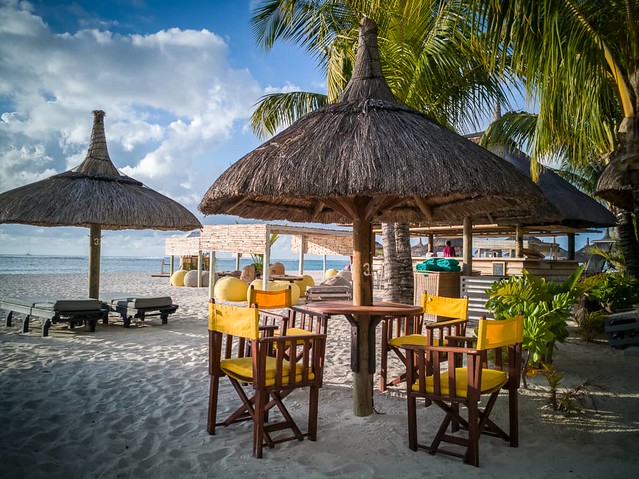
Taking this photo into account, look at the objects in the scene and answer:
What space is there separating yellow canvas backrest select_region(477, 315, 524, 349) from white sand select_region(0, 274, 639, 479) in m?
0.78

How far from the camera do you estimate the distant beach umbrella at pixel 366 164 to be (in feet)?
10.7

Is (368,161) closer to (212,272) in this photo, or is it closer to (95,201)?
(95,201)

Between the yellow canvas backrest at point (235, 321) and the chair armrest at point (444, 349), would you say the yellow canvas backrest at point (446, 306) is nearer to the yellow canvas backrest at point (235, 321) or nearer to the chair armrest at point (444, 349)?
the chair armrest at point (444, 349)

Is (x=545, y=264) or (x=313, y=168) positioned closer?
(x=313, y=168)

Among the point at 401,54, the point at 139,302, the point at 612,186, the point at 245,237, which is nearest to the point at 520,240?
the point at 612,186

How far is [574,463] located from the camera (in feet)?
9.71

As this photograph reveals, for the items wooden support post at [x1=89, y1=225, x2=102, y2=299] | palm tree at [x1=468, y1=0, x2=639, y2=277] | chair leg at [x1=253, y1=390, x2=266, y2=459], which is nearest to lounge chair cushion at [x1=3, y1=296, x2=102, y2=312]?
wooden support post at [x1=89, y1=225, x2=102, y2=299]

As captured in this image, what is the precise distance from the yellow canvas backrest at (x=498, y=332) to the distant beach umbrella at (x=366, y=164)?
0.94 metres

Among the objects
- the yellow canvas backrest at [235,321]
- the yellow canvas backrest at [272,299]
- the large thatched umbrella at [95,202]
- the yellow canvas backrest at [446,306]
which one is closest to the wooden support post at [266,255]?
the large thatched umbrella at [95,202]

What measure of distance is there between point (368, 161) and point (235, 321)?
4.83 ft

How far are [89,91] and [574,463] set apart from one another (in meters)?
9.95

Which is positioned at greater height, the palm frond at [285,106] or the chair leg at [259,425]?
the palm frond at [285,106]

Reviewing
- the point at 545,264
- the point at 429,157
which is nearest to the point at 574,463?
the point at 429,157

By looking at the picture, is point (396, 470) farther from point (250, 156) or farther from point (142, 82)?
point (142, 82)
